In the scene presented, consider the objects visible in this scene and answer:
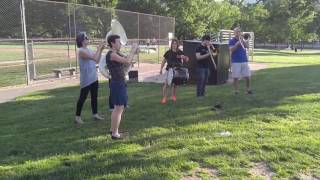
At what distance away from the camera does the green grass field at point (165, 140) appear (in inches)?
219

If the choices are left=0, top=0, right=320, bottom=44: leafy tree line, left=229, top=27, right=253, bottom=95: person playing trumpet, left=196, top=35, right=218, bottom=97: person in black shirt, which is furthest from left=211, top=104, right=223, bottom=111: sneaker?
left=0, top=0, right=320, bottom=44: leafy tree line

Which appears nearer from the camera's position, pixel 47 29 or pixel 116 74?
pixel 116 74

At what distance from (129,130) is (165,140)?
0.95 m

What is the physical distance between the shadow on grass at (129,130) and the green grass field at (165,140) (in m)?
0.01

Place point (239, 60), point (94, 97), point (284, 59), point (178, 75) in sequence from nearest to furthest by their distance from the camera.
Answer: point (94, 97)
point (178, 75)
point (239, 60)
point (284, 59)

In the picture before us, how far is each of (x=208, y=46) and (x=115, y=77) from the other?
456 centimetres

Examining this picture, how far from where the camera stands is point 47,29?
58.9ft

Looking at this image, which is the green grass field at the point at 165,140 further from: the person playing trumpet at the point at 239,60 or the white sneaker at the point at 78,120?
the person playing trumpet at the point at 239,60

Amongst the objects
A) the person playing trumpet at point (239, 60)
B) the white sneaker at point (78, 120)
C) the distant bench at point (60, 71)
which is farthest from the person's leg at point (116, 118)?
the distant bench at point (60, 71)

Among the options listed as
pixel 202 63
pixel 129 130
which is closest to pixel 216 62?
pixel 202 63

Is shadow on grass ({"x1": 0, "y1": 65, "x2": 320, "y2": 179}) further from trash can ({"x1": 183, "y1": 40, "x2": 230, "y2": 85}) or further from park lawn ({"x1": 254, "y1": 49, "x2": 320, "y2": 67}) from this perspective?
park lawn ({"x1": 254, "y1": 49, "x2": 320, "y2": 67})

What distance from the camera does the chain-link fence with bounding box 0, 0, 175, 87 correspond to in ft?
52.7

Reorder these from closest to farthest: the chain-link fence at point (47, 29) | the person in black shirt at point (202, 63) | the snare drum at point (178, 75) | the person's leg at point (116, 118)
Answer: the person's leg at point (116, 118)
the snare drum at point (178, 75)
the person in black shirt at point (202, 63)
the chain-link fence at point (47, 29)

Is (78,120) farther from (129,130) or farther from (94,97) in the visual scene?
(129,130)
